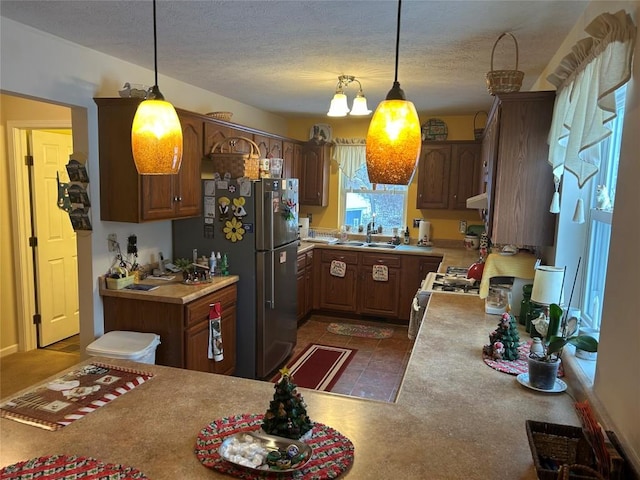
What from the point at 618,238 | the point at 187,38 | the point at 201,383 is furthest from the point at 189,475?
the point at 187,38

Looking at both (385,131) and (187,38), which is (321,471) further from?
(187,38)

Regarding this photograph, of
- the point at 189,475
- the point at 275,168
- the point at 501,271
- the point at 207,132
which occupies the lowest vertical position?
the point at 189,475

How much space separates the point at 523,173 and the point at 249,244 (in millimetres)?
2078

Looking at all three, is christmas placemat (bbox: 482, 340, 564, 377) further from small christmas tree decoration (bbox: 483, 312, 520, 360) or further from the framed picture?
the framed picture

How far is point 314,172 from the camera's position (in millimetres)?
5832

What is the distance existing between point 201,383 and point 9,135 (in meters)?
3.39

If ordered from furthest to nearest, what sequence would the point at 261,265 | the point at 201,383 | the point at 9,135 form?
the point at 9,135 → the point at 261,265 → the point at 201,383

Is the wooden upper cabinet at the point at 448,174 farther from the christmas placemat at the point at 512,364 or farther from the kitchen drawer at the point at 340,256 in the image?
the christmas placemat at the point at 512,364

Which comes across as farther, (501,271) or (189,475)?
(501,271)

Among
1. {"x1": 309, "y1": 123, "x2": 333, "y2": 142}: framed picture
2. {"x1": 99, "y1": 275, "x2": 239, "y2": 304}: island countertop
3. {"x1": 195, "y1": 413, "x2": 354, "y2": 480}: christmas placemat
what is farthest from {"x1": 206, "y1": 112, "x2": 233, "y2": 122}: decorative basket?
{"x1": 195, "y1": 413, "x2": 354, "y2": 480}: christmas placemat

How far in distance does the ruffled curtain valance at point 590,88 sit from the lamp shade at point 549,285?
1.52ft

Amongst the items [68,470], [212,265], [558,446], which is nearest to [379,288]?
[212,265]

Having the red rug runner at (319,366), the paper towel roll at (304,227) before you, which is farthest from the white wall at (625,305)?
the paper towel roll at (304,227)

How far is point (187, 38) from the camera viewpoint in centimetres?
274
